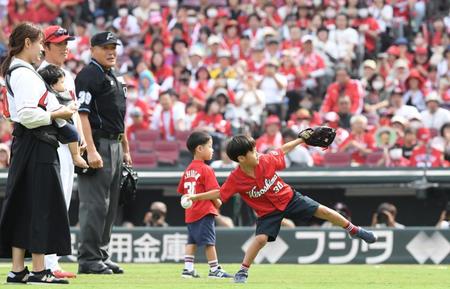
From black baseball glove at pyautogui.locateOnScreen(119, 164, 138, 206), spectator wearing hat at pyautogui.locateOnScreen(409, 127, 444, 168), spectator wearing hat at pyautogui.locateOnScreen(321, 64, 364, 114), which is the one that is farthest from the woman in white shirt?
spectator wearing hat at pyautogui.locateOnScreen(321, 64, 364, 114)

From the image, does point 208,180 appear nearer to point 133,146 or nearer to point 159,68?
point 133,146

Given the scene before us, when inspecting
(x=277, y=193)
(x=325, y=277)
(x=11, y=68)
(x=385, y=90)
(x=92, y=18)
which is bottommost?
(x=325, y=277)

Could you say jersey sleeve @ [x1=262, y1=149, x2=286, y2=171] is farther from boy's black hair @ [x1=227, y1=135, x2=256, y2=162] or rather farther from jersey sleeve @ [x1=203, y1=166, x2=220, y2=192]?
jersey sleeve @ [x1=203, y1=166, x2=220, y2=192]

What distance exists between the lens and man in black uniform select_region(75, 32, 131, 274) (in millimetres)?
10469

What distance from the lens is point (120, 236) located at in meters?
14.7

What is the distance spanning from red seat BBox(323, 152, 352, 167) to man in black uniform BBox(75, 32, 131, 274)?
679cm

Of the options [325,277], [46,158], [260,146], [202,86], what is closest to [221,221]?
[260,146]

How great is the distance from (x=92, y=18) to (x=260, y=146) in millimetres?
7722

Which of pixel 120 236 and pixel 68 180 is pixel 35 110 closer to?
pixel 68 180

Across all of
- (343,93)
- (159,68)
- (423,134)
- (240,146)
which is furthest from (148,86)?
(240,146)

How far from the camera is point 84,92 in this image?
34.2 feet

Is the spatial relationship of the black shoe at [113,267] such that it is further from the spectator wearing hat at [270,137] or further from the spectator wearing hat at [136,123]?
the spectator wearing hat at [136,123]

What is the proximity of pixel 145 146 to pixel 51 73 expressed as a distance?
8.56 metres

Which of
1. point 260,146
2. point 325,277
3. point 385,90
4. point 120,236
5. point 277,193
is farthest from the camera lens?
point 385,90
